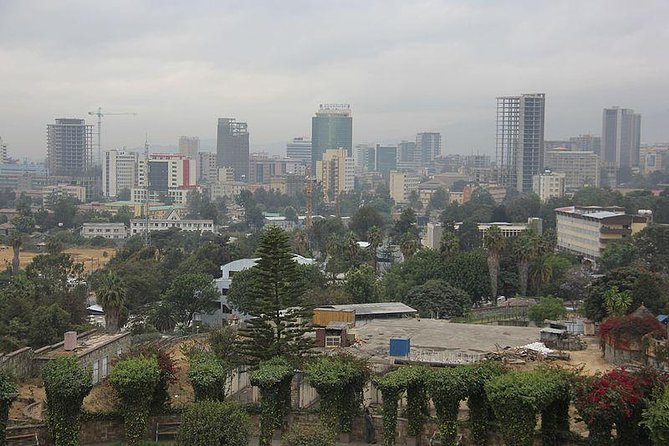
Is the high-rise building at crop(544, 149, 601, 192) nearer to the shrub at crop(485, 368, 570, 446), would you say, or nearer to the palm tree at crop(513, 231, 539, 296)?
the palm tree at crop(513, 231, 539, 296)

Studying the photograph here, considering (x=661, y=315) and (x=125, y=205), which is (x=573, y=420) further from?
(x=125, y=205)

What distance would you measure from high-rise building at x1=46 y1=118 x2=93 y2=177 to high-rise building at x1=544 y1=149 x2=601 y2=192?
82.9 meters

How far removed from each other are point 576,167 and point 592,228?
86864 millimetres

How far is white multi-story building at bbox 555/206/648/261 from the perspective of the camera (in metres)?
59.2

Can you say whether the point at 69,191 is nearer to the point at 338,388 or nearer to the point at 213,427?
the point at 338,388

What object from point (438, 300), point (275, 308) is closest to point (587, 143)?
point (438, 300)

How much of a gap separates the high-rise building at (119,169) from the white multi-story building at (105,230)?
56281 millimetres

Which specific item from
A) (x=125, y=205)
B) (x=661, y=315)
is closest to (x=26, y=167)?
(x=125, y=205)

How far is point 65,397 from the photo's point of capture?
1705cm

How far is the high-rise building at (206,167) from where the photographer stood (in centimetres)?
17143

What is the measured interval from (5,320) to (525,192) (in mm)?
110552

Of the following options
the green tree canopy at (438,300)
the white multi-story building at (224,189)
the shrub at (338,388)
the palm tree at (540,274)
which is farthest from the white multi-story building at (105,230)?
the shrub at (338,388)

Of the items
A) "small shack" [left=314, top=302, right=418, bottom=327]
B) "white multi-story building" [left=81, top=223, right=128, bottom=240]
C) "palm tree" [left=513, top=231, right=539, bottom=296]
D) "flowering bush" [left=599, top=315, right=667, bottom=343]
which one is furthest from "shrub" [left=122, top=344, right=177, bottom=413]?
"white multi-story building" [left=81, top=223, right=128, bottom=240]

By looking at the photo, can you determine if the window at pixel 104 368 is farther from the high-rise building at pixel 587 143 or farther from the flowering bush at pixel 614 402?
the high-rise building at pixel 587 143
